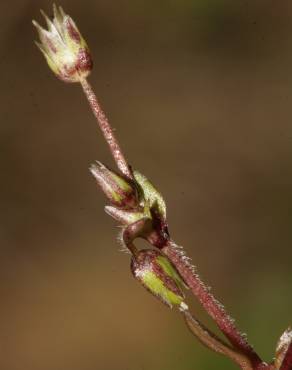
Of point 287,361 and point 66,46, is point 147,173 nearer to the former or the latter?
point 66,46

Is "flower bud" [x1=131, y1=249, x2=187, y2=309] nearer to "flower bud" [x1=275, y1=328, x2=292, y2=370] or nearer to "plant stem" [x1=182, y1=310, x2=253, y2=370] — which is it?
"plant stem" [x1=182, y1=310, x2=253, y2=370]

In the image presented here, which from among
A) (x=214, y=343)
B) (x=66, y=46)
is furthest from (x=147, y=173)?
(x=214, y=343)

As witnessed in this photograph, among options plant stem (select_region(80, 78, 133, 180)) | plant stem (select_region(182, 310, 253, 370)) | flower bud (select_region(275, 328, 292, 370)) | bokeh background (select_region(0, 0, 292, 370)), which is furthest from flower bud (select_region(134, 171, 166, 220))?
bokeh background (select_region(0, 0, 292, 370))

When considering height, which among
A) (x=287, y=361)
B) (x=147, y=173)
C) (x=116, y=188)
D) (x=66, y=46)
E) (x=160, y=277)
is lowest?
(x=287, y=361)

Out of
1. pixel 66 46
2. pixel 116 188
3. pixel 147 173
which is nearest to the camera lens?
pixel 116 188

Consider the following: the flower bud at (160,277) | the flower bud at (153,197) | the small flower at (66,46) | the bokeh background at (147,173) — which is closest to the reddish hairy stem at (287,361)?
the flower bud at (160,277)

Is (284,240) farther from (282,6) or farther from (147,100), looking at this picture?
(282,6)

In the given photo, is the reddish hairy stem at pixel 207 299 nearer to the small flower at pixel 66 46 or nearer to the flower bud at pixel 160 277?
the flower bud at pixel 160 277
